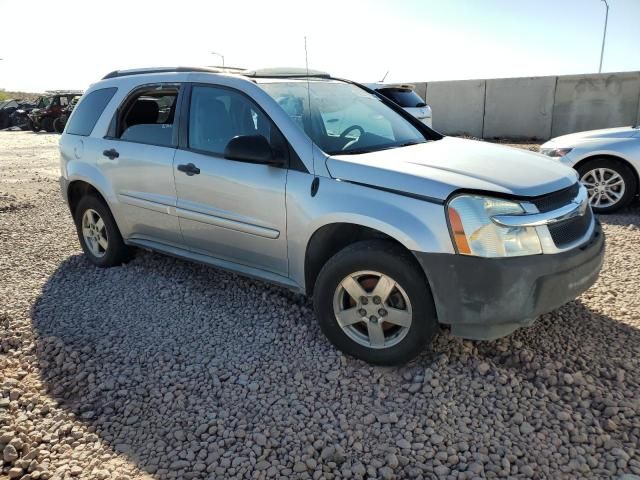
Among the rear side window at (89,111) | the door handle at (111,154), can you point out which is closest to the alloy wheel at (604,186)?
the door handle at (111,154)

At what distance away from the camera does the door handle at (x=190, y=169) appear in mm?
3948

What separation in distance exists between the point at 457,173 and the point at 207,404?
6.41ft

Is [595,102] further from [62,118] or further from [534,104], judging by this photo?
[62,118]

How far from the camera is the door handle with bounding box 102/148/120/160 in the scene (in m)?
4.63

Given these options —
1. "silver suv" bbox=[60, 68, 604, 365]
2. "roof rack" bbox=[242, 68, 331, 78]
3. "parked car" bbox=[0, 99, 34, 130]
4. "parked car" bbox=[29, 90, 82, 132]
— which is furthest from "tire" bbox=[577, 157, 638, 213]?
"parked car" bbox=[0, 99, 34, 130]

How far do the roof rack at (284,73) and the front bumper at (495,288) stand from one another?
208cm

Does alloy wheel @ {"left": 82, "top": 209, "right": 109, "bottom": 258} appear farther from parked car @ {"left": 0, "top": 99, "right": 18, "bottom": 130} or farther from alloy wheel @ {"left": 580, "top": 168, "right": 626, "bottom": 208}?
parked car @ {"left": 0, "top": 99, "right": 18, "bottom": 130}

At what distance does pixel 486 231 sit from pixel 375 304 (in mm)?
791

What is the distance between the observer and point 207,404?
301 cm

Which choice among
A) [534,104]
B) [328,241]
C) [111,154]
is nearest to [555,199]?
[328,241]

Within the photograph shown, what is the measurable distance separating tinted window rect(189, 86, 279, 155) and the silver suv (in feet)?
0.04

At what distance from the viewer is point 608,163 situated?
21.8ft

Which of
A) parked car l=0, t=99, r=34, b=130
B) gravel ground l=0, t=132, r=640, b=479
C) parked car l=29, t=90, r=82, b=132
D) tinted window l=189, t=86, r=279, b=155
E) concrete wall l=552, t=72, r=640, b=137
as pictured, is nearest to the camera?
gravel ground l=0, t=132, r=640, b=479

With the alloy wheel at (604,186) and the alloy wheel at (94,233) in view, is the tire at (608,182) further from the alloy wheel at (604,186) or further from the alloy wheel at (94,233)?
the alloy wheel at (94,233)
